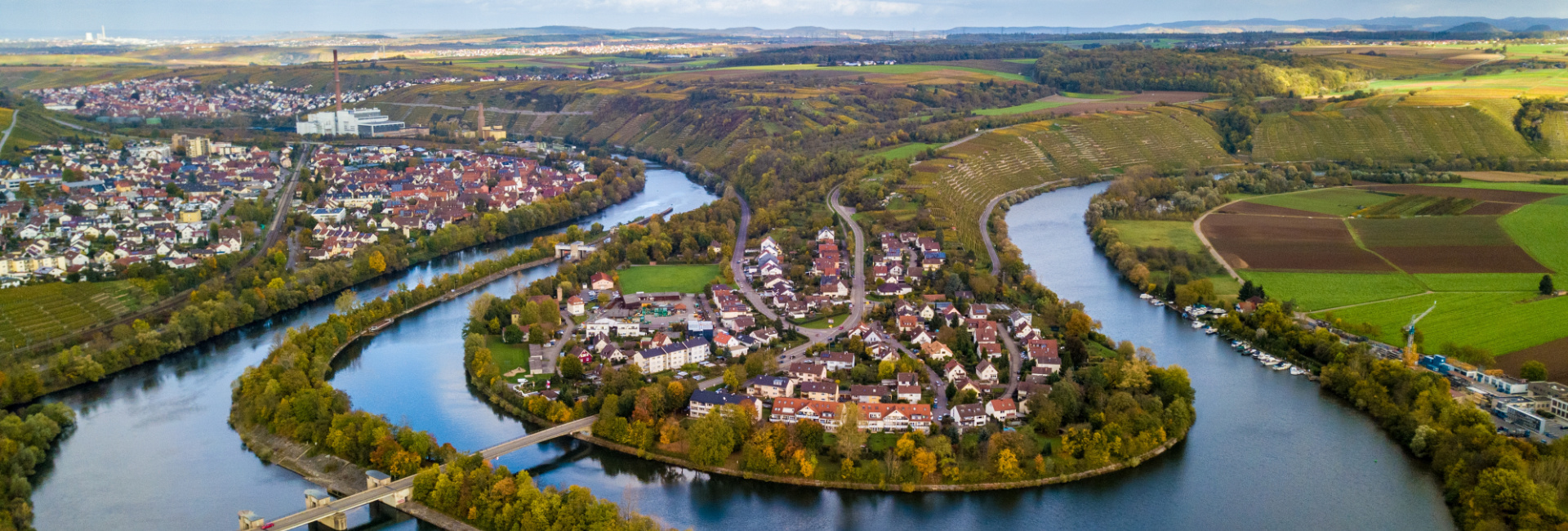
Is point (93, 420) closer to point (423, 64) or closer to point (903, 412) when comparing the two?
point (903, 412)

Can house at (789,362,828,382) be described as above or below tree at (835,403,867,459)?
above

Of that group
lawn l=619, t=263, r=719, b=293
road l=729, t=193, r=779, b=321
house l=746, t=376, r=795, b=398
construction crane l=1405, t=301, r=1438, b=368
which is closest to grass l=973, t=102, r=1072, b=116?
road l=729, t=193, r=779, b=321

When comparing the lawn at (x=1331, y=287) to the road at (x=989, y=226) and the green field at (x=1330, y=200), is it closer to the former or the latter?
the road at (x=989, y=226)

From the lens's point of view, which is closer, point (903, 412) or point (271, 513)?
point (271, 513)

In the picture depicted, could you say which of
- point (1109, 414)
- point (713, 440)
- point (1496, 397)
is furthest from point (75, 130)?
point (1496, 397)

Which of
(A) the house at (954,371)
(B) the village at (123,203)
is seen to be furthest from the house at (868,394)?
(B) the village at (123,203)

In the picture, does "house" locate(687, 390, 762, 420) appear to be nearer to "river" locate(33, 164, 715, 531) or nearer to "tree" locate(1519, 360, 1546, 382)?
"river" locate(33, 164, 715, 531)
